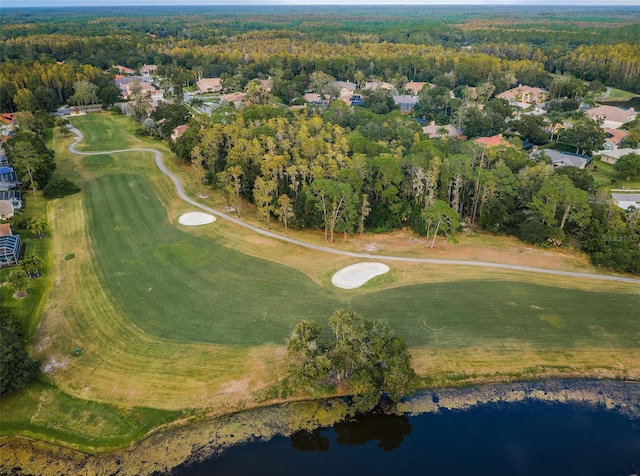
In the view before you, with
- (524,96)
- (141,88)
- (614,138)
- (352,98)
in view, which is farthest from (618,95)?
(141,88)

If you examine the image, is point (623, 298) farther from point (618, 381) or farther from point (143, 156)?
point (143, 156)

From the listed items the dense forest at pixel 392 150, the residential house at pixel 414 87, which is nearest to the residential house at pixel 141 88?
the dense forest at pixel 392 150

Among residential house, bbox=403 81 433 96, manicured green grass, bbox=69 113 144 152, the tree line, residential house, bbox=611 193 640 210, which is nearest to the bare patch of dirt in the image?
the tree line

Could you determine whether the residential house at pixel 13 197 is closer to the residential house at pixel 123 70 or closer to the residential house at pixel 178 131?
the residential house at pixel 178 131

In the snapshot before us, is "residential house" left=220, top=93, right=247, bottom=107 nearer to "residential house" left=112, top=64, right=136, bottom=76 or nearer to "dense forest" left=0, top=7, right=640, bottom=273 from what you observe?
"dense forest" left=0, top=7, right=640, bottom=273

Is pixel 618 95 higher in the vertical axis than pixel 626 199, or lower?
lower

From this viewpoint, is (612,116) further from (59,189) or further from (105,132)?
(105,132)
